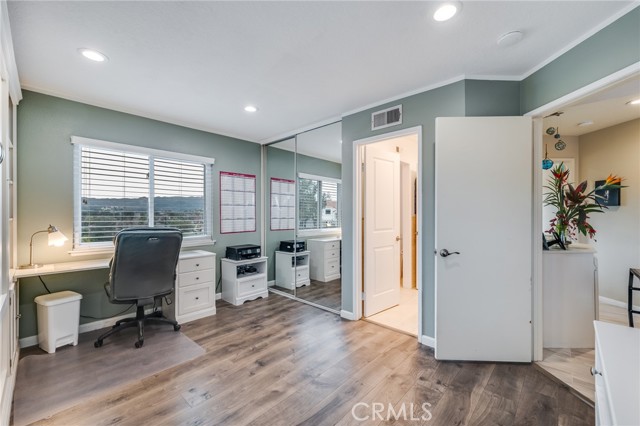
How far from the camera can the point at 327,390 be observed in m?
1.97

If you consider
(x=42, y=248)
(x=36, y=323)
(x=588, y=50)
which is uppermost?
(x=588, y=50)

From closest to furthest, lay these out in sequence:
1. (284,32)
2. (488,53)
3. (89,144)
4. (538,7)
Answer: (538,7) → (284,32) → (488,53) → (89,144)

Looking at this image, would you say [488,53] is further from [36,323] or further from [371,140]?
[36,323]

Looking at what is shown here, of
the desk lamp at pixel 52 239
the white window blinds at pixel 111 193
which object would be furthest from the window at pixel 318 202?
the desk lamp at pixel 52 239

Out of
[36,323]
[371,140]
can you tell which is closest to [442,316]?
[371,140]

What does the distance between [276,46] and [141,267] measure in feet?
7.52

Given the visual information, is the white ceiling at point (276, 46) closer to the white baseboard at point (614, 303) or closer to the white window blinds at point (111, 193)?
the white window blinds at point (111, 193)

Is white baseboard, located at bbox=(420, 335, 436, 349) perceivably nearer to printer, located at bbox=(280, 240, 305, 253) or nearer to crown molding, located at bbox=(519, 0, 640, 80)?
printer, located at bbox=(280, 240, 305, 253)

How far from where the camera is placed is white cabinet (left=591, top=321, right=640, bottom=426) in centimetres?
75

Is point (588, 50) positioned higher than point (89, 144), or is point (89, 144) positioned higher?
point (588, 50)

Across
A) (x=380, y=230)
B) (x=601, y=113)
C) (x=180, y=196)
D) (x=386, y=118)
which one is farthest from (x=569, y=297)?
(x=180, y=196)

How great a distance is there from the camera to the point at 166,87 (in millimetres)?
2629

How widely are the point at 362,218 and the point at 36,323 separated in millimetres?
3437

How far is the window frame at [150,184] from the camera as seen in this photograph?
2.89 metres
